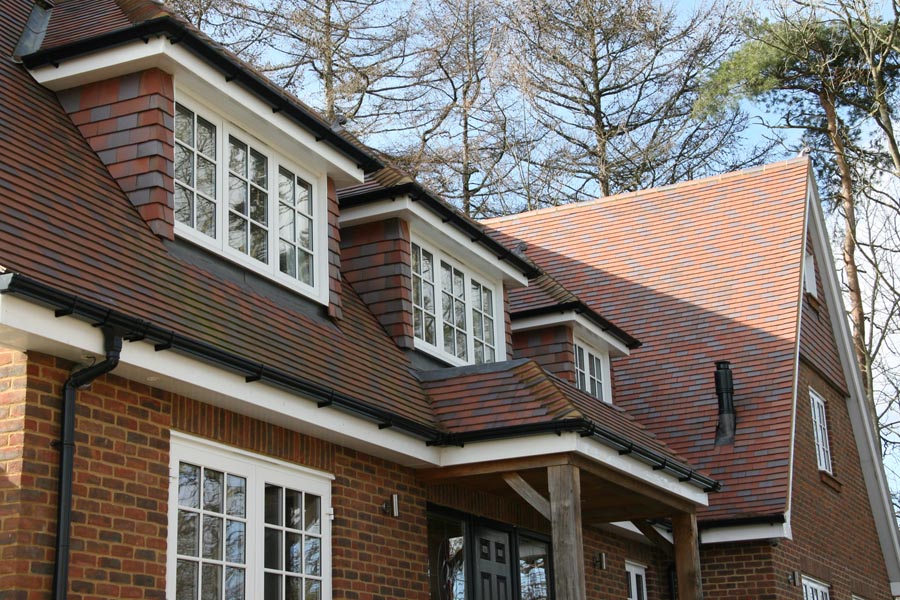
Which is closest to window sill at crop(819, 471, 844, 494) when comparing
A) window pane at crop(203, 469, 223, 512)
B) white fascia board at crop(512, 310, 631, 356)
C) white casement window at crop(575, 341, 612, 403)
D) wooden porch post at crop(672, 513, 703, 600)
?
white casement window at crop(575, 341, 612, 403)

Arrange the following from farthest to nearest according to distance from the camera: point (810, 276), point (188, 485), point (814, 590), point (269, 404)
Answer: point (810, 276)
point (814, 590)
point (269, 404)
point (188, 485)

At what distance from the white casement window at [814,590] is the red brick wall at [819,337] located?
11.4ft

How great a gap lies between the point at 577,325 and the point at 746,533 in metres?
3.56

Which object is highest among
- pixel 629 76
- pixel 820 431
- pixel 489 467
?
pixel 629 76

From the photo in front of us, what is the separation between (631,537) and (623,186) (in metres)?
15.6

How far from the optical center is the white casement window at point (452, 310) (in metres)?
12.6

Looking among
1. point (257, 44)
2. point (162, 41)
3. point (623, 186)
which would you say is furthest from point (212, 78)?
point (623, 186)

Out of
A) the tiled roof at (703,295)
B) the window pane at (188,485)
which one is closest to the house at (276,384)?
the window pane at (188,485)

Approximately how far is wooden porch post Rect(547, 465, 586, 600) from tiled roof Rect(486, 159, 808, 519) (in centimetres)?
584

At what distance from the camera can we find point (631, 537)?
52.9ft

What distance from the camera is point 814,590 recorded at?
688 inches

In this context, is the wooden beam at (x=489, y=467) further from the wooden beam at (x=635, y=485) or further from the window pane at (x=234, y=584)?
the window pane at (x=234, y=584)

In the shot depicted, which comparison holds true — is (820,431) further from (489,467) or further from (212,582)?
(212,582)

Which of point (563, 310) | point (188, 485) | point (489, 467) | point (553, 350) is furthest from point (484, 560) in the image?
point (188, 485)
